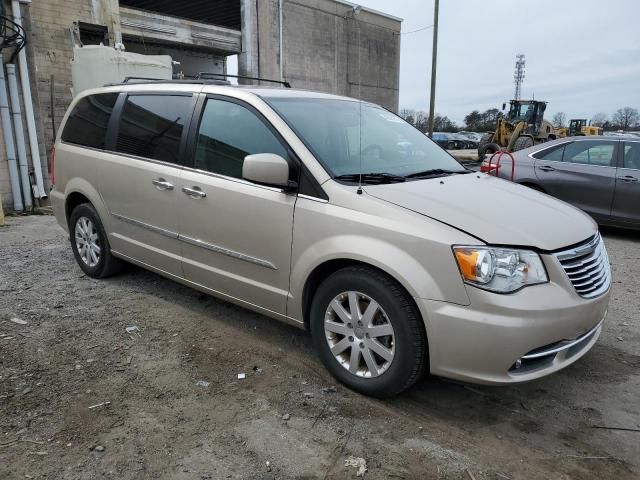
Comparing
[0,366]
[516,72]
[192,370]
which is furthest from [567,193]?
[516,72]

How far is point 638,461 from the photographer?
250cm

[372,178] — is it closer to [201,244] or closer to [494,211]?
[494,211]

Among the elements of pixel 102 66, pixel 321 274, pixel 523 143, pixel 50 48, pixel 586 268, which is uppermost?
pixel 50 48

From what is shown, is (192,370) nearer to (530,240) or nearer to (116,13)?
(530,240)

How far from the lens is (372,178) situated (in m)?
3.20

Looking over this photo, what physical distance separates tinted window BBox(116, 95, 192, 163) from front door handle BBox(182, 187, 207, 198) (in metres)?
0.30

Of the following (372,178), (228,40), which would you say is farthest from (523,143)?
(372,178)

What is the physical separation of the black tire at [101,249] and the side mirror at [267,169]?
227 cm

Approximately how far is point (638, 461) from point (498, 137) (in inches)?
833

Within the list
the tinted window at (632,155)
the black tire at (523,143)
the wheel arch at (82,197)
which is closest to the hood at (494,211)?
the wheel arch at (82,197)

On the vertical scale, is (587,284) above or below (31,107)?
below

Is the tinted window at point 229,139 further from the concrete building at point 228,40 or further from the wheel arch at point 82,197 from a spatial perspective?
the concrete building at point 228,40

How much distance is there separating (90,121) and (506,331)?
4.16 meters

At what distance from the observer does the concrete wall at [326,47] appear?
23297 mm
